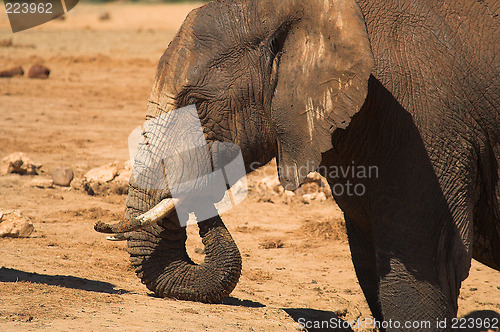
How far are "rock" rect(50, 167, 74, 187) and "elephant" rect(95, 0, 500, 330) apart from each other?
4.52m

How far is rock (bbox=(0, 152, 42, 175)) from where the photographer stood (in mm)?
7809

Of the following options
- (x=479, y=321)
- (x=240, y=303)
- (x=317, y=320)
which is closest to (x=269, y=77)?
(x=240, y=303)

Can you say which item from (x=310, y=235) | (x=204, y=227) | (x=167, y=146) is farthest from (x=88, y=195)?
(x=167, y=146)

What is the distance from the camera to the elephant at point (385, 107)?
3066 mm

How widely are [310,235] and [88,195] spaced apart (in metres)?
2.39

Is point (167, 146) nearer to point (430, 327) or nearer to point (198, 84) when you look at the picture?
point (198, 84)

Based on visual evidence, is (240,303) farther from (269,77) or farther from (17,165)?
(17,165)

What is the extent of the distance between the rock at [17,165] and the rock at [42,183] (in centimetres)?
38

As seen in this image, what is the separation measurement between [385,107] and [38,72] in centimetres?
1149

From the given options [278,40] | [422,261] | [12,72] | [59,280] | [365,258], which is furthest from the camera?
[12,72]

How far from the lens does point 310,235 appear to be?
6.86 meters

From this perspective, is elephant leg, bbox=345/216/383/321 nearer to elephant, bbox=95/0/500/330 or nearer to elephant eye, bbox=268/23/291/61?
elephant, bbox=95/0/500/330

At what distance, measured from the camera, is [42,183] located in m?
7.55

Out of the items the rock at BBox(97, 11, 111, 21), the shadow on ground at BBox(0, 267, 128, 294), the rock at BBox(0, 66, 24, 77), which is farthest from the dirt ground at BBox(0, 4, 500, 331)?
the rock at BBox(97, 11, 111, 21)
